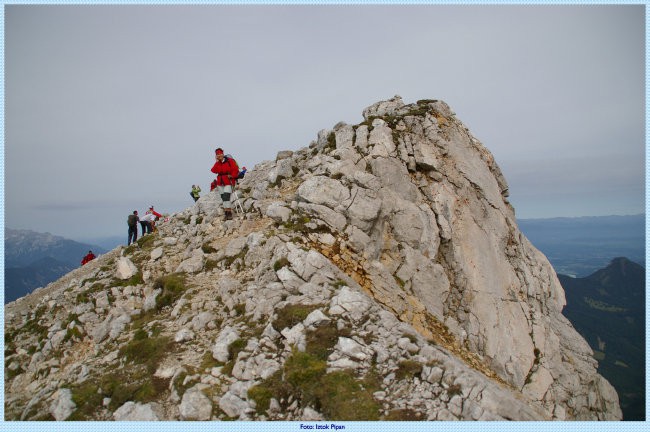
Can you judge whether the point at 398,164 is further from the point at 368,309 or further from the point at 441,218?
the point at 368,309

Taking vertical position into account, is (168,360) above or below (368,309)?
below

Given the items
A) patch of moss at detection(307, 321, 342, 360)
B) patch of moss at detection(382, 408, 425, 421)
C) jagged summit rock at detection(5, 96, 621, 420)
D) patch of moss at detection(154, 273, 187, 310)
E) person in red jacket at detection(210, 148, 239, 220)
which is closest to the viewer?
patch of moss at detection(382, 408, 425, 421)

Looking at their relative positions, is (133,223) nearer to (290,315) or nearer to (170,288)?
(170,288)

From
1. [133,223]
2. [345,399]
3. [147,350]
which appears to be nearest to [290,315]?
[345,399]

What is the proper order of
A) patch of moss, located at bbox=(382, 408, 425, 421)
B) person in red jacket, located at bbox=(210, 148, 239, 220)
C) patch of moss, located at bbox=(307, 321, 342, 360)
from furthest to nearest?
person in red jacket, located at bbox=(210, 148, 239, 220) → patch of moss, located at bbox=(307, 321, 342, 360) → patch of moss, located at bbox=(382, 408, 425, 421)

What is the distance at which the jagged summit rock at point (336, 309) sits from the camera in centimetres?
1014

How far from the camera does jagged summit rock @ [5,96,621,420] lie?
10.1 m

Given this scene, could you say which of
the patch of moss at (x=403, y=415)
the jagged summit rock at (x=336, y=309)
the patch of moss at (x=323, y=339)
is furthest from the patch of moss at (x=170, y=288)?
the patch of moss at (x=403, y=415)

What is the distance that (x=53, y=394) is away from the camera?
1166 cm

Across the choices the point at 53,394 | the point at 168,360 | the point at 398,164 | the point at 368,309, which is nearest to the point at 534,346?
the point at 398,164

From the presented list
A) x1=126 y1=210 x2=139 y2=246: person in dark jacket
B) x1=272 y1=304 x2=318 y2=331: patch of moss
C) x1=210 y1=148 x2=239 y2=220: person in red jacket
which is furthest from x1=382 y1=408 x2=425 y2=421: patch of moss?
x1=126 y1=210 x2=139 y2=246: person in dark jacket

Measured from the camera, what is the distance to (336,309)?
1247 centimetres

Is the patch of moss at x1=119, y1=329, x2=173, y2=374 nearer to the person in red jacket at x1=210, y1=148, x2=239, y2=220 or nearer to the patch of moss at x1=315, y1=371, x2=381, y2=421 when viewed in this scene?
the patch of moss at x1=315, y1=371, x2=381, y2=421

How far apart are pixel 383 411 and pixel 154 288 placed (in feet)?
43.2
